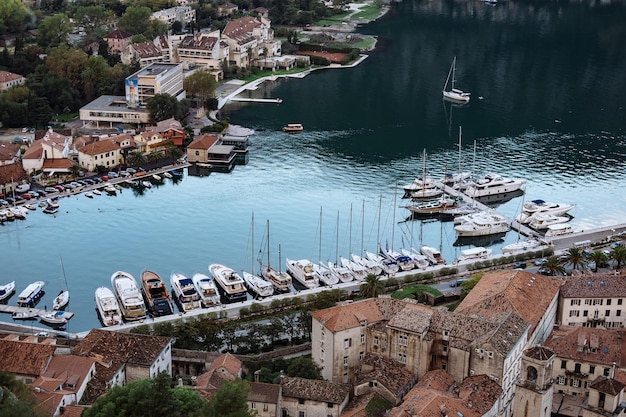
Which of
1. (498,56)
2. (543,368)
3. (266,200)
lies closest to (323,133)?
(266,200)

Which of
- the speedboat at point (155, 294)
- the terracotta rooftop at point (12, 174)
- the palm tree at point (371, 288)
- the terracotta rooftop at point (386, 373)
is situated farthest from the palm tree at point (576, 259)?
the terracotta rooftop at point (12, 174)

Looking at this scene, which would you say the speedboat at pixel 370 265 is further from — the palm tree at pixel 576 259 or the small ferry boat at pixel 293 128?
the small ferry boat at pixel 293 128

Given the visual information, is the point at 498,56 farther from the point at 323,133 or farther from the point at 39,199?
the point at 39,199

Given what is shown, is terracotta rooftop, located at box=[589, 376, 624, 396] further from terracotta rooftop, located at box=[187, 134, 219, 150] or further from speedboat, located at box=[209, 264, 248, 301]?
terracotta rooftop, located at box=[187, 134, 219, 150]

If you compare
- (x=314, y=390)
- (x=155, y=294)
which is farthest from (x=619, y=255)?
(x=155, y=294)

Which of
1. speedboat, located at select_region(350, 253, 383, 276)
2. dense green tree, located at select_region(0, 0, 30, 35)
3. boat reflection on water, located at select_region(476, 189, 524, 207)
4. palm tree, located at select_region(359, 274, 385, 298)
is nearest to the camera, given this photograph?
palm tree, located at select_region(359, 274, 385, 298)

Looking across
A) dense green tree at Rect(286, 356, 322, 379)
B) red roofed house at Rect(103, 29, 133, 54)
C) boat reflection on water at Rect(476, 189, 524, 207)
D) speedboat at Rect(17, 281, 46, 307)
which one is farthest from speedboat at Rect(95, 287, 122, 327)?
red roofed house at Rect(103, 29, 133, 54)

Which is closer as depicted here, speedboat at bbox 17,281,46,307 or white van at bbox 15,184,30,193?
speedboat at bbox 17,281,46,307
